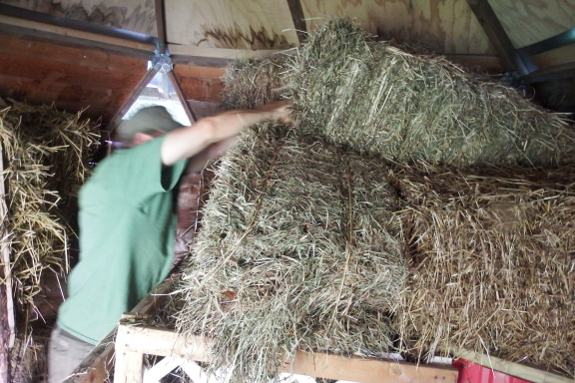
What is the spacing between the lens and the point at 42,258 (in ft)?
9.18

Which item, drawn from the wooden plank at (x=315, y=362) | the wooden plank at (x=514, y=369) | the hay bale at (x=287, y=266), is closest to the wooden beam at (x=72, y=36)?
the hay bale at (x=287, y=266)

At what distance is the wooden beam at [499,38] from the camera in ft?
8.93

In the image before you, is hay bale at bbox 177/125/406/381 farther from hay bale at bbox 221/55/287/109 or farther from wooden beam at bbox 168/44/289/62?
wooden beam at bbox 168/44/289/62

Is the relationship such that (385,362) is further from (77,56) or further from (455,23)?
(77,56)

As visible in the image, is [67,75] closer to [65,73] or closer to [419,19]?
[65,73]

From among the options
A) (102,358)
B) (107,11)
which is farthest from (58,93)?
(102,358)

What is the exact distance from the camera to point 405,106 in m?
1.67

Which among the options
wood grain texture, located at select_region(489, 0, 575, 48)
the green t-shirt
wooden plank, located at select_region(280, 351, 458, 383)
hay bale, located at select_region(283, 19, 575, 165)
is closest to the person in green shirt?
the green t-shirt

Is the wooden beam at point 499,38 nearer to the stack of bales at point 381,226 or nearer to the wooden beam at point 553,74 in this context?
the wooden beam at point 553,74

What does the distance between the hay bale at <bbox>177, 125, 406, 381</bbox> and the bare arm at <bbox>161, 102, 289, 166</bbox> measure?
251 mm

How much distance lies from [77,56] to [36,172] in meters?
0.85

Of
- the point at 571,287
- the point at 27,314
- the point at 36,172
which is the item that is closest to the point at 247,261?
the point at 571,287

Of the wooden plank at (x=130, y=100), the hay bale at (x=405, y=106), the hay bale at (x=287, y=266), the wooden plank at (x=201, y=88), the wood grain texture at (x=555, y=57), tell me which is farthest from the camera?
the wooden plank at (x=201, y=88)

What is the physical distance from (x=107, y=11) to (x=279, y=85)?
121 cm
